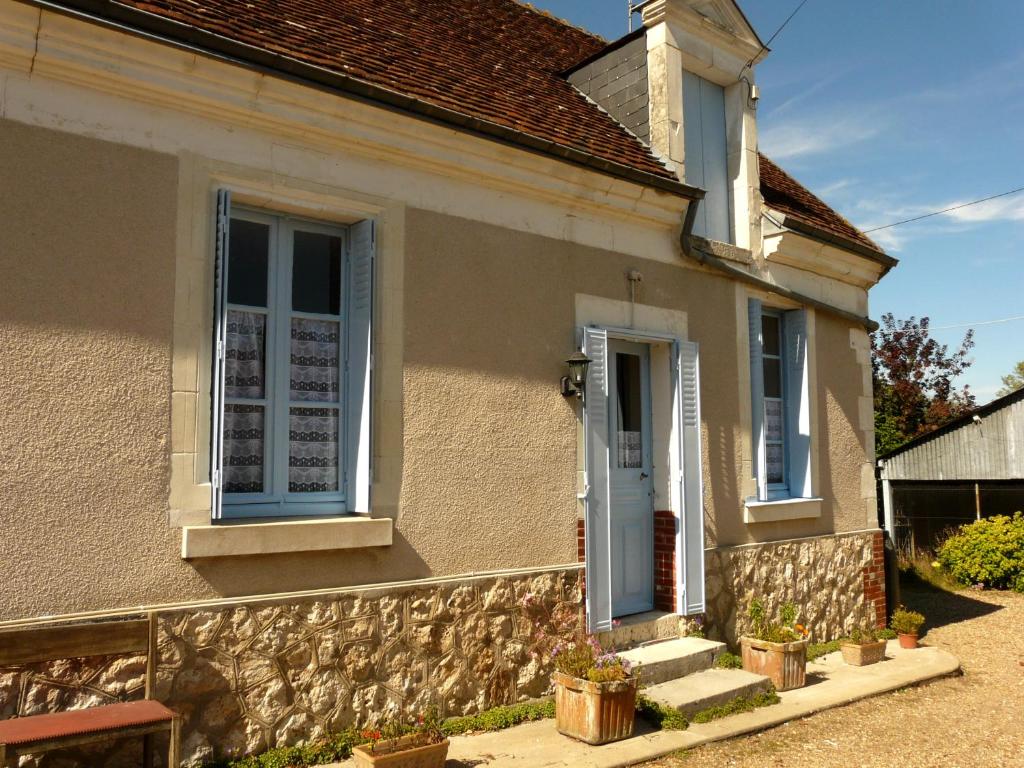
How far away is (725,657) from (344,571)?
3415 mm

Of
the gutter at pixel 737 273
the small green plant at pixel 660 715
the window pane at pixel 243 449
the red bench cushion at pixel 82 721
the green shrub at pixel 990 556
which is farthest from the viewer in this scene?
the green shrub at pixel 990 556

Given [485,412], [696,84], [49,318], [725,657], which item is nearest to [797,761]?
[725,657]

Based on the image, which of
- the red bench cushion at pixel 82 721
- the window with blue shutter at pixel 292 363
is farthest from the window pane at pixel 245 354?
the red bench cushion at pixel 82 721

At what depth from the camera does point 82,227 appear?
13.5 ft

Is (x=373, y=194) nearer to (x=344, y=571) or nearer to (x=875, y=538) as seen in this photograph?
(x=344, y=571)

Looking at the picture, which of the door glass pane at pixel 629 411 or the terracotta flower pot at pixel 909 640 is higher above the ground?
the door glass pane at pixel 629 411

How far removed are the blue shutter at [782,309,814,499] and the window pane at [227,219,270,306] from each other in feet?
17.5

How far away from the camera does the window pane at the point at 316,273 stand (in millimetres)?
5027

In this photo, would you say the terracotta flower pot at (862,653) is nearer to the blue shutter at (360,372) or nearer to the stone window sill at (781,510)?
the stone window sill at (781,510)

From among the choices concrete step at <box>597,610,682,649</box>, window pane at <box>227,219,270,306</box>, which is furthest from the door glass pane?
window pane at <box>227,219,270,306</box>

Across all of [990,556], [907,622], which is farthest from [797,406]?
[990,556]

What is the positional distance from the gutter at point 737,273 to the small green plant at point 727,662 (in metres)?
3.16

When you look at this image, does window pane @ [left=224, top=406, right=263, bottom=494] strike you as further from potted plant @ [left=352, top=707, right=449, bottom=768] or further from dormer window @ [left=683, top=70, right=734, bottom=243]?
dormer window @ [left=683, top=70, right=734, bottom=243]

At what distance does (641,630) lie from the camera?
250 inches
